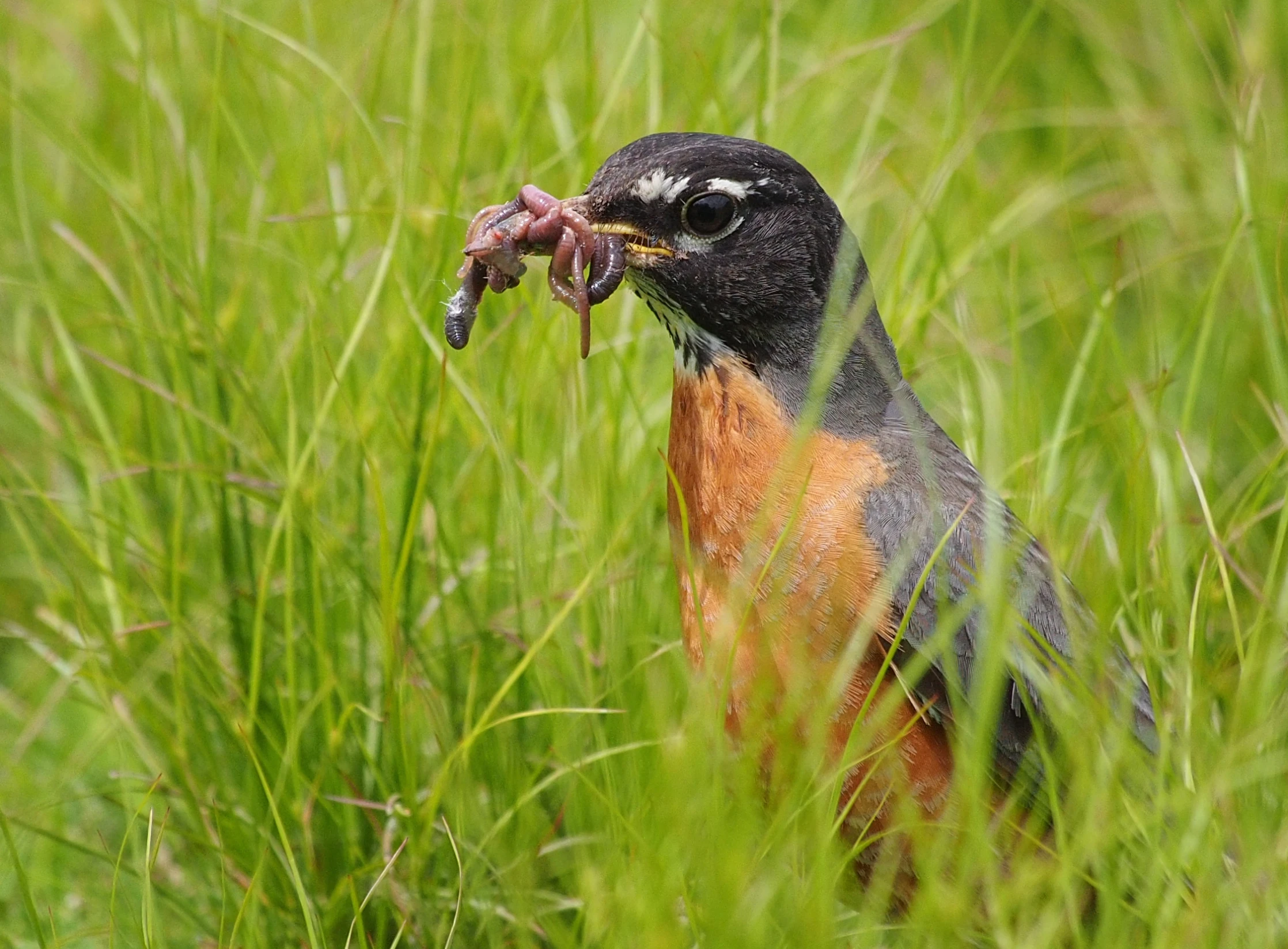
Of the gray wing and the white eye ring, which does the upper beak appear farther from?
the gray wing

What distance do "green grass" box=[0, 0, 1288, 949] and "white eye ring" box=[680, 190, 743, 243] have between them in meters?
0.58

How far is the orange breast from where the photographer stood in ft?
9.44

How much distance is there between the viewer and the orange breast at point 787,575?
288 centimetres

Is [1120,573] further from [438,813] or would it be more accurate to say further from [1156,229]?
[1156,229]

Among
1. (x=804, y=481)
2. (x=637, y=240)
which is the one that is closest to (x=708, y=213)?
(x=637, y=240)

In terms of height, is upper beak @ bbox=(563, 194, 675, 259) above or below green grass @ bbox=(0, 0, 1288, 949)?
above

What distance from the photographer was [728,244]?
3.11m

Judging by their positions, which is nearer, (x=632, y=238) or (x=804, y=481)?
(x=804, y=481)

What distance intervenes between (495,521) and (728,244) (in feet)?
3.09

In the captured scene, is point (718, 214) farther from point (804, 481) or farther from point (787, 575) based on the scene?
point (787, 575)

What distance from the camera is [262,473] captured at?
3.59 metres

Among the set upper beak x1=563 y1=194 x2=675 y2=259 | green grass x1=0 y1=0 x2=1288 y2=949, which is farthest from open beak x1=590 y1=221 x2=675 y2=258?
green grass x1=0 y1=0 x2=1288 y2=949

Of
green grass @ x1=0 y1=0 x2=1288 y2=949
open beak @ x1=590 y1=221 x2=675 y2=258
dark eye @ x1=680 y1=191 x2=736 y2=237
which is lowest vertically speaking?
green grass @ x1=0 y1=0 x2=1288 y2=949

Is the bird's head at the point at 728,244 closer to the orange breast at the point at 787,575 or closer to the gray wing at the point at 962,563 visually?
the orange breast at the point at 787,575
